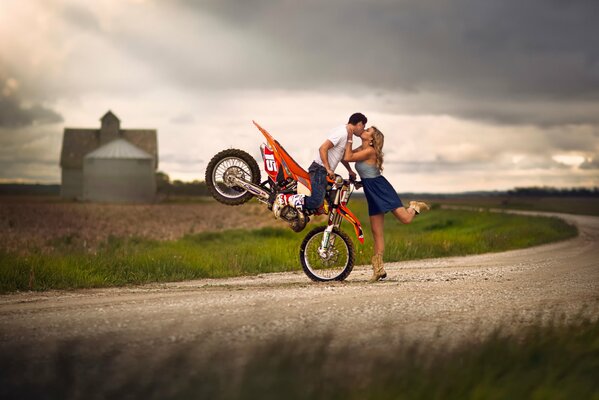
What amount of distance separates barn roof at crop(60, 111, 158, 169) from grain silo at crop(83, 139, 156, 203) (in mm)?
10841

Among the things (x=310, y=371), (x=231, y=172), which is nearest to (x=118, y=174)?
(x=231, y=172)

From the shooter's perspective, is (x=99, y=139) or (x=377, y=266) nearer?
(x=377, y=266)

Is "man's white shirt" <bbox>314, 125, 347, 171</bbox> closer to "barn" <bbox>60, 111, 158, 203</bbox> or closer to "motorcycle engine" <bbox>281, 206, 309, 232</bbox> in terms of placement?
"motorcycle engine" <bbox>281, 206, 309, 232</bbox>

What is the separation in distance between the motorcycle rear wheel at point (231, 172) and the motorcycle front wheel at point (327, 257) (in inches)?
51.7

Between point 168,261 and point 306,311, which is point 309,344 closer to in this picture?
point 306,311

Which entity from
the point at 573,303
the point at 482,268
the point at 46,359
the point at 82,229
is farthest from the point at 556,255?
the point at 82,229

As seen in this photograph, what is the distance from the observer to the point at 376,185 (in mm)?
11391

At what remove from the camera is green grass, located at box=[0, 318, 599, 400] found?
15.9 ft

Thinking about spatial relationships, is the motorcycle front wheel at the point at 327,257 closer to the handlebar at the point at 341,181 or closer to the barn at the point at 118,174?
the handlebar at the point at 341,181

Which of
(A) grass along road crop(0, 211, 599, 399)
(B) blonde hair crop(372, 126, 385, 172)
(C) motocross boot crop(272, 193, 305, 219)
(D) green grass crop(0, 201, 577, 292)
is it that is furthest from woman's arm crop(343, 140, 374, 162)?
(D) green grass crop(0, 201, 577, 292)

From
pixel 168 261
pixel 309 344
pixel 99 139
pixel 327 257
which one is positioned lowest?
pixel 168 261

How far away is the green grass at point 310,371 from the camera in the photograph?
15.9 feet

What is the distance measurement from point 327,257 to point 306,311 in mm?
3841

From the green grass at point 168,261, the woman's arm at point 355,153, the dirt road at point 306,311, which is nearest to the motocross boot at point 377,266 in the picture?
the dirt road at point 306,311
